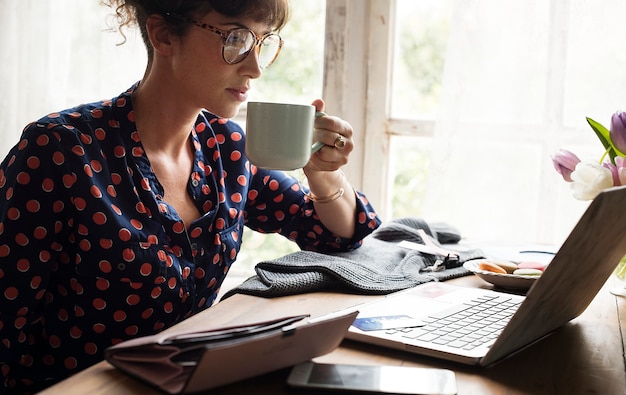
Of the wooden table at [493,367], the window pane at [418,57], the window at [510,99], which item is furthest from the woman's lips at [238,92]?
the window pane at [418,57]

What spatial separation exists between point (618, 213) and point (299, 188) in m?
0.88

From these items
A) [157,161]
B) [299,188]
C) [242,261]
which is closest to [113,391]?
[157,161]

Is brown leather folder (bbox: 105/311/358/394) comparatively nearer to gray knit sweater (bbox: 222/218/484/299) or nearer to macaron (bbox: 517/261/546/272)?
gray knit sweater (bbox: 222/218/484/299)

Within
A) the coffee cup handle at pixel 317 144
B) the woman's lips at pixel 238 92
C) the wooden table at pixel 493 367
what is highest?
the woman's lips at pixel 238 92

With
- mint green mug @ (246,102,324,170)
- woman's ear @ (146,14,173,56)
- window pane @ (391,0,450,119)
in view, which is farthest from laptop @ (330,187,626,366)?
window pane @ (391,0,450,119)

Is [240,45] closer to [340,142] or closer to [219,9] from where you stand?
[219,9]

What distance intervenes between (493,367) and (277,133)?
455mm

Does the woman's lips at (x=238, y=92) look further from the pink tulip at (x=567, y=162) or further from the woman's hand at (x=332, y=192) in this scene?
the pink tulip at (x=567, y=162)

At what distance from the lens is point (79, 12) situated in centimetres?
250

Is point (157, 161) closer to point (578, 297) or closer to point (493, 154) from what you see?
point (578, 297)

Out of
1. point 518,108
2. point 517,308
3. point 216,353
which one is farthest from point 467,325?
point 518,108

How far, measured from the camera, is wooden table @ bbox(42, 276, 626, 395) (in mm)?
775

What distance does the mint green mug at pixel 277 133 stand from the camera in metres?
1.11

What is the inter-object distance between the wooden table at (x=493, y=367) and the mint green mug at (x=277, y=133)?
212 millimetres
